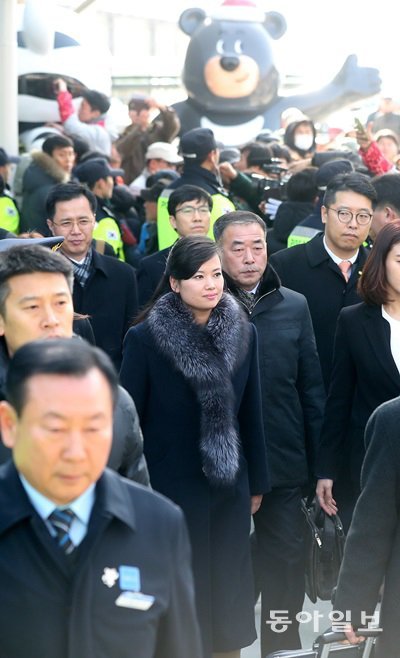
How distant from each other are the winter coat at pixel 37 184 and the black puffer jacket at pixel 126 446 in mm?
5799

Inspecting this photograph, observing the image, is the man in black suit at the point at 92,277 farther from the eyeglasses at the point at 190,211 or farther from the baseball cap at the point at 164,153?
the baseball cap at the point at 164,153

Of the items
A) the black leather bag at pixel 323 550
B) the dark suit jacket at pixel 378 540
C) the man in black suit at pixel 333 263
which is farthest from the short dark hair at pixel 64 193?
the dark suit jacket at pixel 378 540

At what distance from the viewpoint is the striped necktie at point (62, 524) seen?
2.38 m

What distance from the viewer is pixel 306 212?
7.67 meters

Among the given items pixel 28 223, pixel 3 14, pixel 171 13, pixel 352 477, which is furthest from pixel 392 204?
pixel 171 13

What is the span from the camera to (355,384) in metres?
5.14

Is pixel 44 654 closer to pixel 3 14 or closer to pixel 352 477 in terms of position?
pixel 352 477

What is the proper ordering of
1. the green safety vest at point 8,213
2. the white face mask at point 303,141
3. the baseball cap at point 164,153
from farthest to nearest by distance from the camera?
1. the white face mask at point 303,141
2. the baseball cap at point 164,153
3. the green safety vest at point 8,213

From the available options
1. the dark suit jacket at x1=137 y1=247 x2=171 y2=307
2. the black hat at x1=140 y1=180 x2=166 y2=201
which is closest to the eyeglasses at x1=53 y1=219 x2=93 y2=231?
the dark suit jacket at x1=137 y1=247 x2=171 y2=307

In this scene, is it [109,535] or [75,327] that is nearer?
[109,535]

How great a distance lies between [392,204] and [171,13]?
4168cm

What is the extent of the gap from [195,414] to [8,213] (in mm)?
4229

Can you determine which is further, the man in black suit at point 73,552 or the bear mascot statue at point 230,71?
the bear mascot statue at point 230,71

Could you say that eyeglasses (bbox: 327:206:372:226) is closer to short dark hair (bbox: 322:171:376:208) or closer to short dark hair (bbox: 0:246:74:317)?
short dark hair (bbox: 322:171:376:208)
